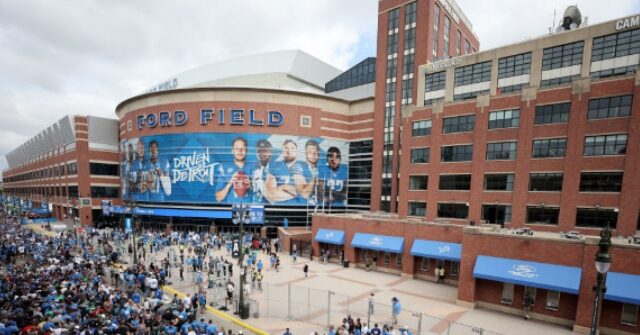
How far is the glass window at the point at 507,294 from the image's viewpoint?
22.5 meters

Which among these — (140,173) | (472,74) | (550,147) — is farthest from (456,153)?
(140,173)

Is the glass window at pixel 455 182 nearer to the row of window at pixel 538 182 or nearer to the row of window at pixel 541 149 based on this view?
the row of window at pixel 538 182

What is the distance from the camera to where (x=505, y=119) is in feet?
109

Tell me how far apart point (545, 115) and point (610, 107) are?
4698 millimetres

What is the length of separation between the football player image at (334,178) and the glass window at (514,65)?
1205 inches

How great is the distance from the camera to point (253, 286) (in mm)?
26297

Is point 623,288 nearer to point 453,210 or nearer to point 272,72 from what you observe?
point 453,210

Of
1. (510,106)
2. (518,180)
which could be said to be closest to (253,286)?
(518,180)

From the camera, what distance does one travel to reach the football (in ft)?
177

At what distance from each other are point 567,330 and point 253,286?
22.3 meters

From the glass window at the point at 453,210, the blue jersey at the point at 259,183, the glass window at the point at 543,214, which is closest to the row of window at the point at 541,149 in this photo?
the glass window at the point at 543,214

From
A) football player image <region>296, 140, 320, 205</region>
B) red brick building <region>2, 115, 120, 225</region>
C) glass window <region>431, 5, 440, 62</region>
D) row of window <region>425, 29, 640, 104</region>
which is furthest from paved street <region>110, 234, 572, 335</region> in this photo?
red brick building <region>2, 115, 120, 225</region>

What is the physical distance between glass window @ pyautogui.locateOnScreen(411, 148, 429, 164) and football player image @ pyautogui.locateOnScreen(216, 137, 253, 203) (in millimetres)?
27941

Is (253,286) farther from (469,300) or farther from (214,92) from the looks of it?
(214,92)
